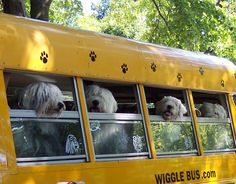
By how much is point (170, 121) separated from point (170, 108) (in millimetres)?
154

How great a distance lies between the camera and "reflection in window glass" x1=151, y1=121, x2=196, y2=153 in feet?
18.0

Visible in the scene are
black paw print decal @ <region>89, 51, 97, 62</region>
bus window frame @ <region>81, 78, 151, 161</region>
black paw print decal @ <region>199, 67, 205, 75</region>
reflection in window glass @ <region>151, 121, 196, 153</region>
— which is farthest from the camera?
black paw print decal @ <region>199, 67, 205, 75</region>

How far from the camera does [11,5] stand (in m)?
8.49

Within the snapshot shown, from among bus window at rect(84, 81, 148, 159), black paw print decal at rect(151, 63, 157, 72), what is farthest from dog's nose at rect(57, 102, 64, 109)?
black paw print decal at rect(151, 63, 157, 72)

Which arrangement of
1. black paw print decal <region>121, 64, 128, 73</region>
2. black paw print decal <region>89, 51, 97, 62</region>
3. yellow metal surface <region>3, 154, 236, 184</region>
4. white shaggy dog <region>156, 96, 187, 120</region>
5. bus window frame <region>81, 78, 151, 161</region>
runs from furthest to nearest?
white shaggy dog <region>156, 96, 187, 120</region> < black paw print decal <region>121, 64, 128, 73</region> < black paw print decal <region>89, 51, 97, 62</region> < bus window frame <region>81, 78, 151, 161</region> < yellow metal surface <region>3, 154, 236, 184</region>

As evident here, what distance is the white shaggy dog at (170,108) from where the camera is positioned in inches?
226

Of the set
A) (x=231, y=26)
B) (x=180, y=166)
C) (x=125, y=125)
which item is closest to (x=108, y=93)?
(x=125, y=125)

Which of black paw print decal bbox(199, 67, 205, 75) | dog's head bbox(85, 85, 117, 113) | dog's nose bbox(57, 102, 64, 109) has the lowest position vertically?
dog's nose bbox(57, 102, 64, 109)

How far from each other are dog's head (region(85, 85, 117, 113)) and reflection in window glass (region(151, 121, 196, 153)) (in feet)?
2.12

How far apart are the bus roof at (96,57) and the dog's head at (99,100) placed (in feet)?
0.45

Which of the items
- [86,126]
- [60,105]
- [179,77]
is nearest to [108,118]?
[86,126]

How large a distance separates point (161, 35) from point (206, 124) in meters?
6.91

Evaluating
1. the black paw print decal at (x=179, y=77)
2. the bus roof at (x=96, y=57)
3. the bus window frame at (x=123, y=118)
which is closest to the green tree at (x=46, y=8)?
the bus roof at (x=96, y=57)

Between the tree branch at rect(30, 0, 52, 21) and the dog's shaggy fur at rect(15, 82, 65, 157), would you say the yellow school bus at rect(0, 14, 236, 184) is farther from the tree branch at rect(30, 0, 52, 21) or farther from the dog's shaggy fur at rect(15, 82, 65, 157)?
the tree branch at rect(30, 0, 52, 21)
